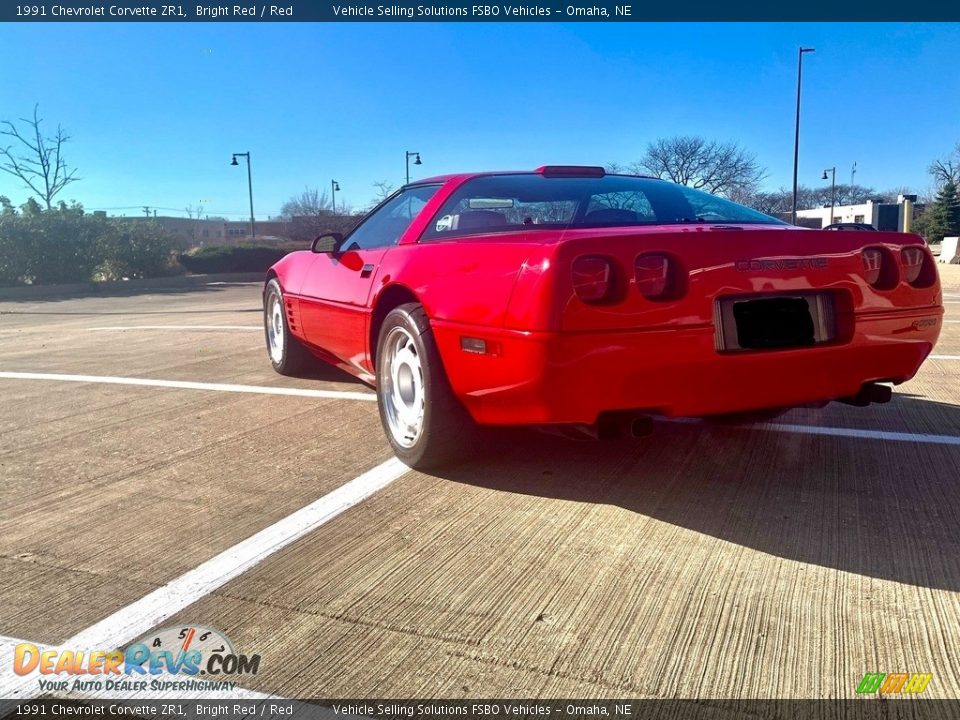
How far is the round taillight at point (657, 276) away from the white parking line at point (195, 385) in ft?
8.64

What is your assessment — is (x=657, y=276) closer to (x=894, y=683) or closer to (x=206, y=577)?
(x=894, y=683)

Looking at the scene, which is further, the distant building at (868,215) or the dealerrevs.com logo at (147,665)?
the distant building at (868,215)

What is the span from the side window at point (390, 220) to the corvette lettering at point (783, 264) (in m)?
1.84

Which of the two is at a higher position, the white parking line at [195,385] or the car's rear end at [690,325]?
the car's rear end at [690,325]

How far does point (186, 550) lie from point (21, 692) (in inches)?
32.8

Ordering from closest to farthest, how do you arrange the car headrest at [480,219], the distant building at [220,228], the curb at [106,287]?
the car headrest at [480,219] → the curb at [106,287] → the distant building at [220,228]

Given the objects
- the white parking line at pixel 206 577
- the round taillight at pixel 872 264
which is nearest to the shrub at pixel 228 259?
the white parking line at pixel 206 577

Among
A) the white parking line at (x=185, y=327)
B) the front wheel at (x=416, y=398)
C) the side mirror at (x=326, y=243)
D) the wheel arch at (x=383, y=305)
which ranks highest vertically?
the side mirror at (x=326, y=243)

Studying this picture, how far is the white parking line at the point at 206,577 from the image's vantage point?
82.3 inches

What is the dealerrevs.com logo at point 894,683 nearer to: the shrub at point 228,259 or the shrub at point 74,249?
the shrub at point 74,249

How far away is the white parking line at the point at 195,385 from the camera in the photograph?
5.17m

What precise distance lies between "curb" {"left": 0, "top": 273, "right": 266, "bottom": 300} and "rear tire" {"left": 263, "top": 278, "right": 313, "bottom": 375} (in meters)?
16.5

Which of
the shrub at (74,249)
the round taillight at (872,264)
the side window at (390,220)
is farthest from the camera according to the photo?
the shrub at (74,249)

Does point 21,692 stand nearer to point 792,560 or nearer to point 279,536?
point 279,536
